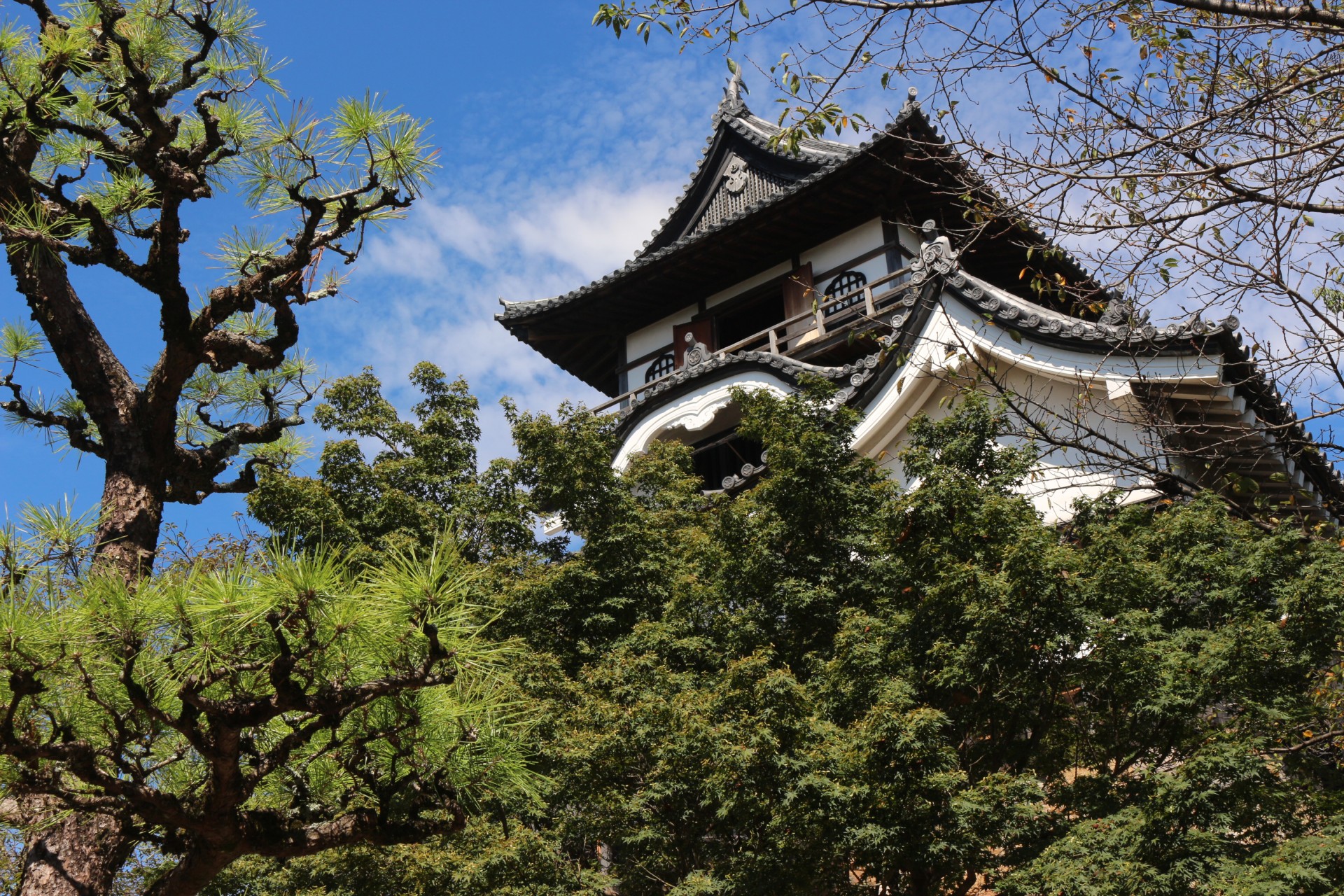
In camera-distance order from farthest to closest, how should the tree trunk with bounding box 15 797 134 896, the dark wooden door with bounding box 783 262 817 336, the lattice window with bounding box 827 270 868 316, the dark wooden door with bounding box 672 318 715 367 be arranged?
1. the dark wooden door with bounding box 672 318 715 367
2. the dark wooden door with bounding box 783 262 817 336
3. the lattice window with bounding box 827 270 868 316
4. the tree trunk with bounding box 15 797 134 896

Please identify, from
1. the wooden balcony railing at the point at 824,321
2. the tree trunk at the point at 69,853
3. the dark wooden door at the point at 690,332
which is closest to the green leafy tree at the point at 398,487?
the wooden balcony railing at the point at 824,321

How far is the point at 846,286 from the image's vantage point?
16625mm

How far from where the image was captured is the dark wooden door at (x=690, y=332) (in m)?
18.0

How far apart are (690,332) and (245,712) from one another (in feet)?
47.1

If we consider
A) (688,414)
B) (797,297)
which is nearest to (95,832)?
(688,414)

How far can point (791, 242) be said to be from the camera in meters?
17.5

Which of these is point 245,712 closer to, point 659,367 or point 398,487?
point 398,487

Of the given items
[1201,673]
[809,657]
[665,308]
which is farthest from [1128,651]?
[665,308]

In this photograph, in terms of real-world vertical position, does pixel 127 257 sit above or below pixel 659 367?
below

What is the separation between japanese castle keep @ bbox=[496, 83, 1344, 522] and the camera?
10508mm

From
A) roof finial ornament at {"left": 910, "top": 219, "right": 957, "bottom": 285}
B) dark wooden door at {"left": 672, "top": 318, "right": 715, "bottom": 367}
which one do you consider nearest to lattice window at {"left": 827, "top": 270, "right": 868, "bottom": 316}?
dark wooden door at {"left": 672, "top": 318, "right": 715, "bottom": 367}

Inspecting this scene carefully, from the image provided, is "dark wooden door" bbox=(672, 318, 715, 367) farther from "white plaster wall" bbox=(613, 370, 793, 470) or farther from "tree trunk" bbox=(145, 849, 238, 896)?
"tree trunk" bbox=(145, 849, 238, 896)

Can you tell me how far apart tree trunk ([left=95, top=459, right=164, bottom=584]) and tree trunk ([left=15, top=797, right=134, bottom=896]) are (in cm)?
87

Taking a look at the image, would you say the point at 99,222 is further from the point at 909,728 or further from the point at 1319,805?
the point at 1319,805
